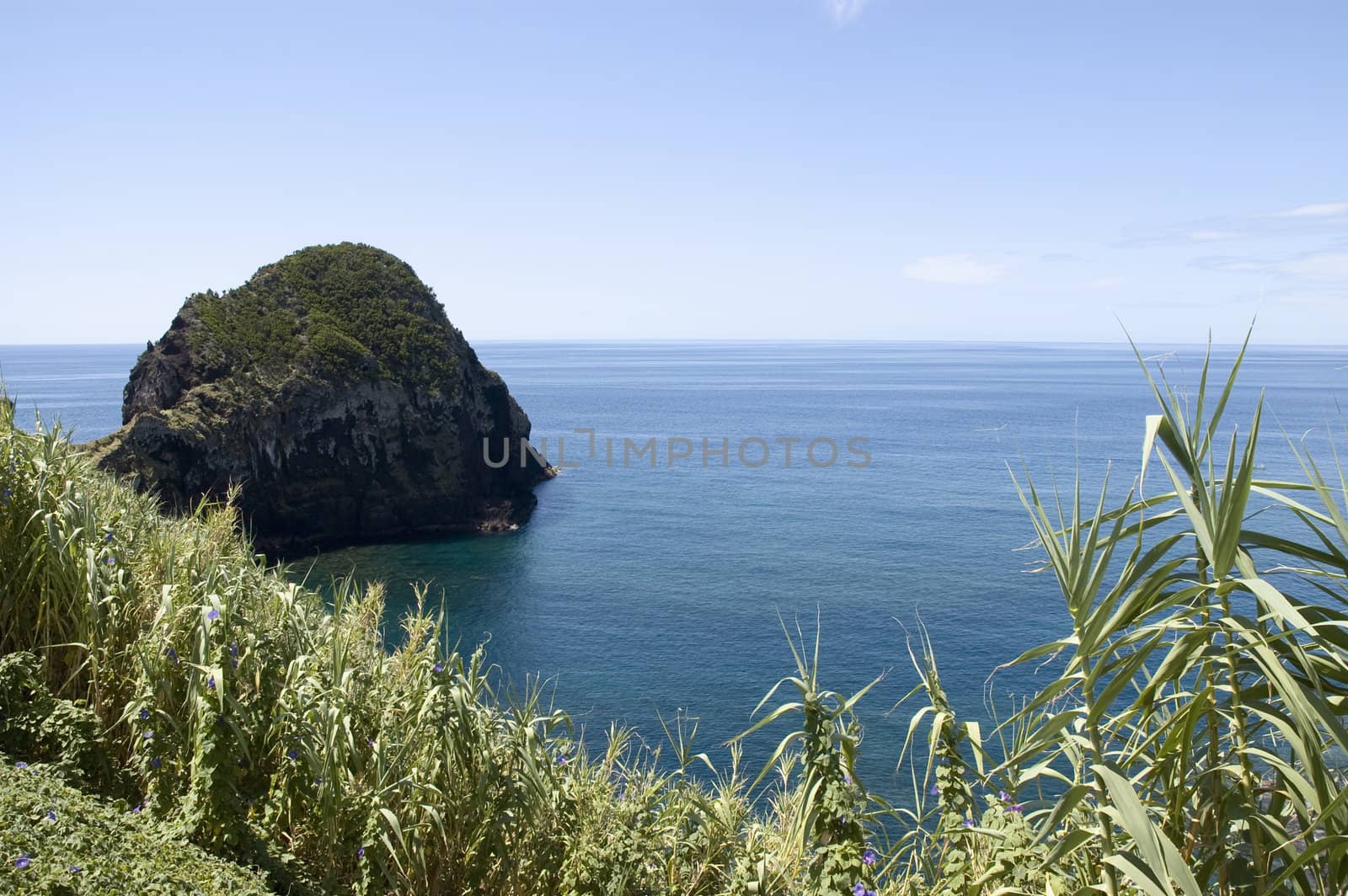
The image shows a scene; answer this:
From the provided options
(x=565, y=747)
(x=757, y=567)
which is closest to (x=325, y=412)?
(x=757, y=567)

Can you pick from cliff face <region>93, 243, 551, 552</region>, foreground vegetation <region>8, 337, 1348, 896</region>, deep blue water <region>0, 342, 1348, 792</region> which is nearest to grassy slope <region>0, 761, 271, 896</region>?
foreground vegetation <region>8, 337, 1348, 896</region>

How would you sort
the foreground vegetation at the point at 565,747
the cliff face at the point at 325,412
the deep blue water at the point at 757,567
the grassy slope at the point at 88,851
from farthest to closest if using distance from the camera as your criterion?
1. the cliff face at the point at 325,412
2. the deep blue water at the point at 757,567
3. the grassy slope at the point at 88,851
4. the foreground vegetation at the point at 565,747

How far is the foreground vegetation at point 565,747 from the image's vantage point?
2592 millimetres

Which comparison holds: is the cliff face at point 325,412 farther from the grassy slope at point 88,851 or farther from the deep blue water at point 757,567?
the grassy slope at point 88,851

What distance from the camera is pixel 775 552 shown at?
126 ft

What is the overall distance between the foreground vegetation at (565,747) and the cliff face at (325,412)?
101 ft

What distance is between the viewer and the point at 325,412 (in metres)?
41.5

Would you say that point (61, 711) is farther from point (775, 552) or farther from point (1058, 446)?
point (1058, 446)

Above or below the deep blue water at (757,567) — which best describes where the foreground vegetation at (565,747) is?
above

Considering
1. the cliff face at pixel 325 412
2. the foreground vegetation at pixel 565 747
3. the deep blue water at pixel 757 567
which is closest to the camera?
the foreground vegetation at pixel 565 747

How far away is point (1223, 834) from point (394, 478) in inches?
1687

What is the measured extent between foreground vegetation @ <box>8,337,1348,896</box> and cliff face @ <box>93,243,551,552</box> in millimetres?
30636

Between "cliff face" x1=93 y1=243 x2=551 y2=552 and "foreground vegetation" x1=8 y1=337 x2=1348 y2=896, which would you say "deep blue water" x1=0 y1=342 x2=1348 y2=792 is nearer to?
"foreground vegetation" x1=8 y1=337 x2=1348 y2=896

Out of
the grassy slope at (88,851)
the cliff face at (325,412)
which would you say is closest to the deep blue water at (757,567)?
the cliff face at (325,412)
